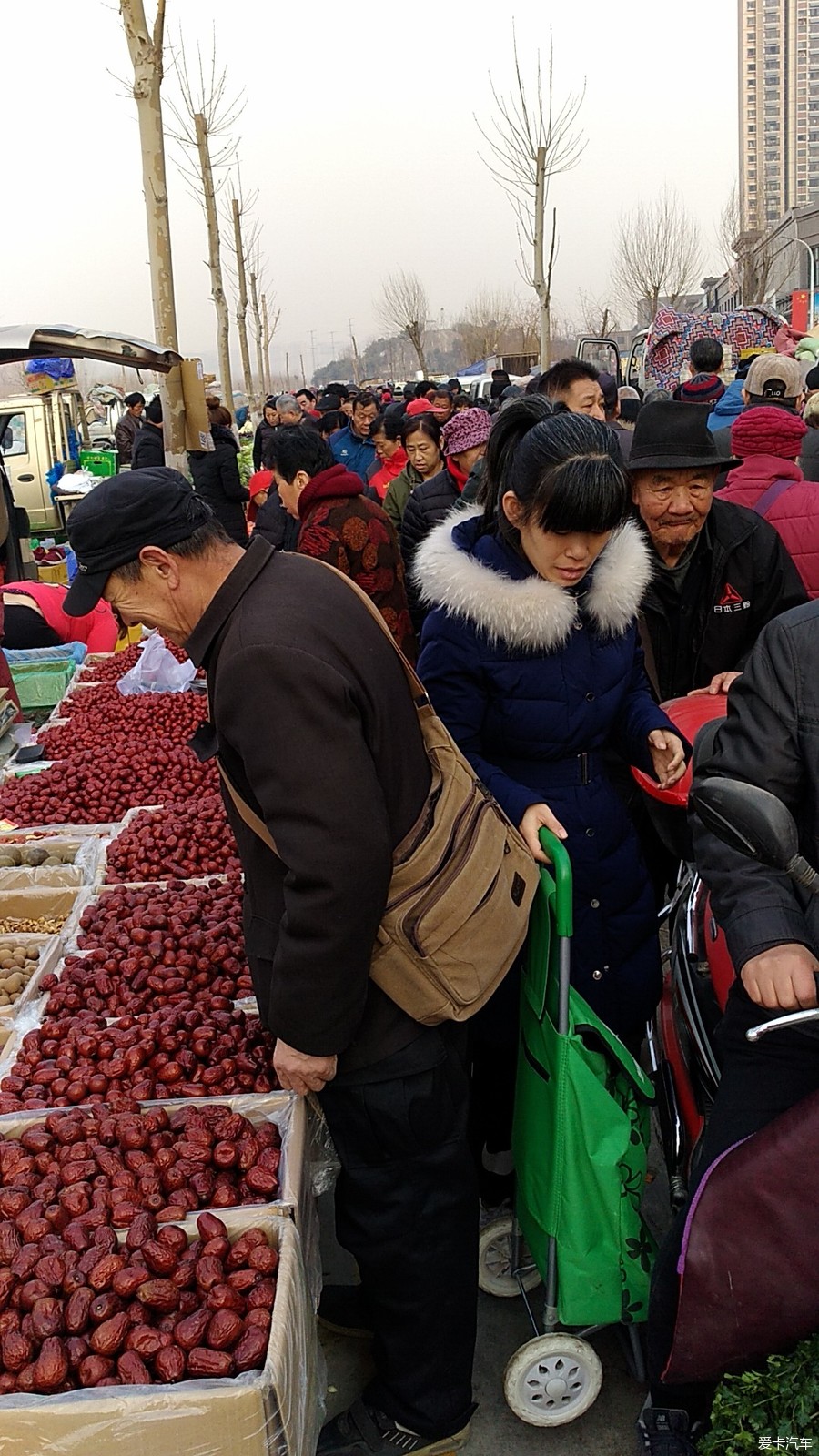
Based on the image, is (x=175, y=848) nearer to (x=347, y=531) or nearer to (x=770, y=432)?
(x=347, y=531)

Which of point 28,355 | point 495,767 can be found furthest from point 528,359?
point 495,767

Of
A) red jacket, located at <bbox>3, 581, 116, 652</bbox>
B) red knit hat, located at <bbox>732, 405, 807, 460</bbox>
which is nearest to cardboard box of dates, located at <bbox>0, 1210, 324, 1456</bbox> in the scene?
red knit hat, located at <bbox>732, 405, 807, 460</bbox>

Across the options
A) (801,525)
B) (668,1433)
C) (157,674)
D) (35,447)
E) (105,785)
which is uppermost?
(35,447)

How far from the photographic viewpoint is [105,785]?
4594 mm

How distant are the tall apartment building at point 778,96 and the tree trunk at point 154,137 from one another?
130 metres

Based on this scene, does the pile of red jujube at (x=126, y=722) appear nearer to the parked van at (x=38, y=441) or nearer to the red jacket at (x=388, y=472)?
the red jacket at (x=388, y=472)

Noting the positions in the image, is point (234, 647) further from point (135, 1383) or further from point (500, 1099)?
point (500, 1099)

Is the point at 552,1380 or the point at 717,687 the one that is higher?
the point at 717,687

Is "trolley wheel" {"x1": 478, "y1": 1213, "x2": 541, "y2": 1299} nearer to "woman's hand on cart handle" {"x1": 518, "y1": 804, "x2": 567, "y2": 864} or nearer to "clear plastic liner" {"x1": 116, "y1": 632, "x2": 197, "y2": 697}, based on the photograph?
"woman's hand on cart handle" {"x1": 518, "y1": 804, "x2": 567, "y2": 864}

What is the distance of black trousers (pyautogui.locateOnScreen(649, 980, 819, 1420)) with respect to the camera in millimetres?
1872

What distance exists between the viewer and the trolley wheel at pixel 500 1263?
2764 mm

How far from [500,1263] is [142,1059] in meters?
1.12

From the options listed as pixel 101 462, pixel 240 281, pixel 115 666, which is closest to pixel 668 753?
pixel 115 666

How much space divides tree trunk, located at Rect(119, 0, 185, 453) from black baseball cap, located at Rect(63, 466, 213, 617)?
23.7 feet
